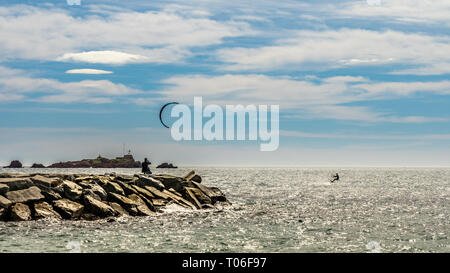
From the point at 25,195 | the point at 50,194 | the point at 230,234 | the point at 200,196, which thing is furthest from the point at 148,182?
the point at 230,234

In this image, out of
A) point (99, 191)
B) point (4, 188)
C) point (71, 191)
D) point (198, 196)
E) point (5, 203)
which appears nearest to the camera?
point (5, 203)

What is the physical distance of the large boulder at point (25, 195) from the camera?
29641 millimetres

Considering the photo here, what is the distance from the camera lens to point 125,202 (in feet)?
108

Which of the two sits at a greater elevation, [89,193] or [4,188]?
[4,188]

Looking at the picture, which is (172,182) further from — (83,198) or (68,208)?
(68,208)

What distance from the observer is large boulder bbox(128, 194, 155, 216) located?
33.0m

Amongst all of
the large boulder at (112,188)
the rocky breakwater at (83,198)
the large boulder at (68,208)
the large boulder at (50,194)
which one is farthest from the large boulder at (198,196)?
the large boulder at (50,194)

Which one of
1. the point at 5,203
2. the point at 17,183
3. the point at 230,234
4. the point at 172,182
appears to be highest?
the point at 17,183

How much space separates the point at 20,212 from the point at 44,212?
4.51 ft

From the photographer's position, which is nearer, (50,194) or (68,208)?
(68,208)
